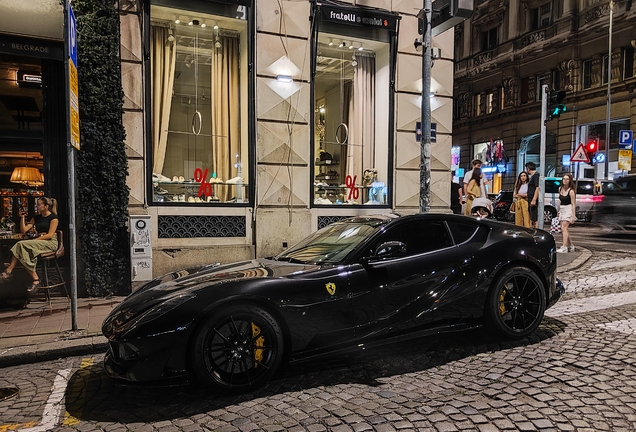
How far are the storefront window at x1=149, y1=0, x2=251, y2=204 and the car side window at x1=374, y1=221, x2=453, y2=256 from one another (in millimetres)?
5278

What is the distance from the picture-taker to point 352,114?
10.7m

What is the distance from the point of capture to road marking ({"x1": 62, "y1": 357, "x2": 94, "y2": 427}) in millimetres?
3215

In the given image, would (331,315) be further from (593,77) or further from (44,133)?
(593,77)

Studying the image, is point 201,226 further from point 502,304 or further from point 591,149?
point 591,149

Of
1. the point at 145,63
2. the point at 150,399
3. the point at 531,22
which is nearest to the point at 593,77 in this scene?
the point at 531,22

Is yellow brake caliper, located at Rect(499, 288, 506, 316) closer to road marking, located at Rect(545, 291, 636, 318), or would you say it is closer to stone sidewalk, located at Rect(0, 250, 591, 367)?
road marking, located at Rect(545, 291, 636, 318)

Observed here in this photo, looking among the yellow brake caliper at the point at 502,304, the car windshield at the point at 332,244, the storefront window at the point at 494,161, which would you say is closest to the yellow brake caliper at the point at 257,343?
the car windshield at the point at 332,244

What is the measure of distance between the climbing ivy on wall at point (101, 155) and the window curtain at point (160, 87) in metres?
1.14

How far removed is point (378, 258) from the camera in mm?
4094

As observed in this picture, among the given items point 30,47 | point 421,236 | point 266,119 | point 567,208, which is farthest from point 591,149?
point 30,47

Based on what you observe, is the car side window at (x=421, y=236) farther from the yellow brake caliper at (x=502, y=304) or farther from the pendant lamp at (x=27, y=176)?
the pendant lamp at (x=27, y=176)

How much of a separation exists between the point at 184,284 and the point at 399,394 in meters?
1.95

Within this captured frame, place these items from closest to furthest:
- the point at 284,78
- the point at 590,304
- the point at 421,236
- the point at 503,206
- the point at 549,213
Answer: the point at 421,236 < the point at 590,304 < the point at 284,78 < the point at 549,213 < the point at 503,206

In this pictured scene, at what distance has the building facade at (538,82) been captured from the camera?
27344 millimetres
